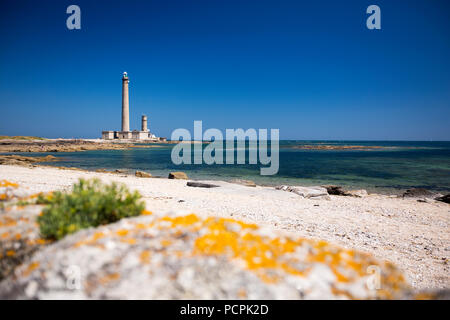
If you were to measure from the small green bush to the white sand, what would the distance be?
2.64 ft

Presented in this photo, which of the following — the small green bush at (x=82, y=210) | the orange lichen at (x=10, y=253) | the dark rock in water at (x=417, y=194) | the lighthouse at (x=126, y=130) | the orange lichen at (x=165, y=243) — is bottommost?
the dark rock in water at (x=417, y=194)

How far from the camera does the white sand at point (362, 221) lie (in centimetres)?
630

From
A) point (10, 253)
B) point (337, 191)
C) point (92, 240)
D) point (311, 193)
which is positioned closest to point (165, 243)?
point (92, 240)

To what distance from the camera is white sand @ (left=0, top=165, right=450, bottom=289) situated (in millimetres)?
6301

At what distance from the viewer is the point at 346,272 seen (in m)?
2.66

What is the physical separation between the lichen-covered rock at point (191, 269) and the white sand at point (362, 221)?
1.30m

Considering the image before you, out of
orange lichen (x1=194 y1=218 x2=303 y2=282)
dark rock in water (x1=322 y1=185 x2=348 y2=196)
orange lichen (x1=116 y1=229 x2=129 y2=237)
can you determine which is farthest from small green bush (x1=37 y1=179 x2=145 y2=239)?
dark rock in water (x1=322 y1=185 x2=348 y2=196)

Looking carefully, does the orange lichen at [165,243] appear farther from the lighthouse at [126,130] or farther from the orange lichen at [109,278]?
the lighthouse at [126,130]

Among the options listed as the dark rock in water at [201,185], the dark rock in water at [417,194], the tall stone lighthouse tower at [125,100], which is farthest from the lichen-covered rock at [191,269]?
the tall stone lighthouse tower at [125,100]

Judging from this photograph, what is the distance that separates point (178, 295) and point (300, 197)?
12.4m

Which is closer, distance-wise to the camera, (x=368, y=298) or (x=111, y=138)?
(x=368, y=298)
